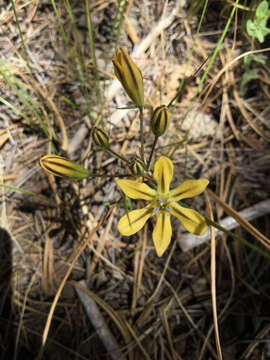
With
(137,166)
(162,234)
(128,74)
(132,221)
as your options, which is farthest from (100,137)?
(162,234)

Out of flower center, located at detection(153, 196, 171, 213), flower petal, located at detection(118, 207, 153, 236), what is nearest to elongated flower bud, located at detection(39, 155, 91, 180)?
flower petal, located at detection(118, 207, 153, 236)

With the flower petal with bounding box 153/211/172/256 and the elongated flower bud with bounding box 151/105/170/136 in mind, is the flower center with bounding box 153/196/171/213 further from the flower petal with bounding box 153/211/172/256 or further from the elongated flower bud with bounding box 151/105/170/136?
the elongated flower bud with bounding box 151/105/170/136

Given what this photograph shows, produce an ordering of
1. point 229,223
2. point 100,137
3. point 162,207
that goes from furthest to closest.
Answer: point 229,223, point 162,207, point 100,137

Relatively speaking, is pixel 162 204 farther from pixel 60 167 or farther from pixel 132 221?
pixel 60 167

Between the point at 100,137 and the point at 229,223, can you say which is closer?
the point at 100,137

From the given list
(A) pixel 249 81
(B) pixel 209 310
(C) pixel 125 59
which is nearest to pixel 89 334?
(B) pixel 209 310

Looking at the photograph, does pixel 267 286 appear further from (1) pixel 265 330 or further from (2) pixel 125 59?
(2) pixel 125 59
